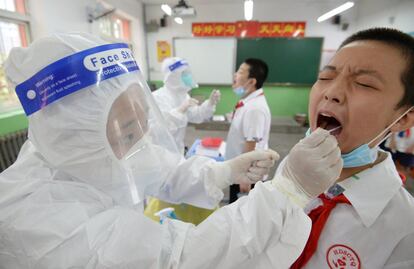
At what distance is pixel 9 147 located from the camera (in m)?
2.40

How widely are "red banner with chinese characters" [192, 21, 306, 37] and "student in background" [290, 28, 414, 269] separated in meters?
5.08

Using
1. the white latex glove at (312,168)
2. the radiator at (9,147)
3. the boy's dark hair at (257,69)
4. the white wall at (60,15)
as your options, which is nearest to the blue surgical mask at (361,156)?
the white latex glove at (312,168)

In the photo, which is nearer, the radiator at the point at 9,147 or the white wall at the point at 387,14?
the radiator at the point at 9,147

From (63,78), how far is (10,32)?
2.97 m

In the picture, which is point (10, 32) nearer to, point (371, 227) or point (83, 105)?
point (83, 105)

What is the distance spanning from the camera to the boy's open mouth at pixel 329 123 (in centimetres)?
74

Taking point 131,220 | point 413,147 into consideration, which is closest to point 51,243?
point 131,220

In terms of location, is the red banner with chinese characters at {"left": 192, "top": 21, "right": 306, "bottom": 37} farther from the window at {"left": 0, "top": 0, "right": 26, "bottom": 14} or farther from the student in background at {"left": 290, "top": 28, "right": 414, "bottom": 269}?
the student in background at {"left": 290, "top": 28, "right": 414, "bottom": 269}

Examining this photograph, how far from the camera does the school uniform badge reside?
2.20ft

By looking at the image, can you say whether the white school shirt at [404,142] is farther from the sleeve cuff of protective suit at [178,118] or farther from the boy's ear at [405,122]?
the sleeve cuff of protective suit at [178,118]

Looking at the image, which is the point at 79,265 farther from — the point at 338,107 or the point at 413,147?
the point at 413,147

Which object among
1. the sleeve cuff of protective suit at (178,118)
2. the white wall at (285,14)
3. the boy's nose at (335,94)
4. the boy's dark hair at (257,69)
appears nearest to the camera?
the boy's nose at (335,94)

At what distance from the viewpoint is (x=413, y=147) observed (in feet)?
7.61

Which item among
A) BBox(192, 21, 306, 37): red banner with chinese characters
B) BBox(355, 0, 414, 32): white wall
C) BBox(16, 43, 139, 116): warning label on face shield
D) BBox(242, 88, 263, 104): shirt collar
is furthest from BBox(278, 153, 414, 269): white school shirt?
BBox(192, 21, 306, 37): red banner with chinese characters
